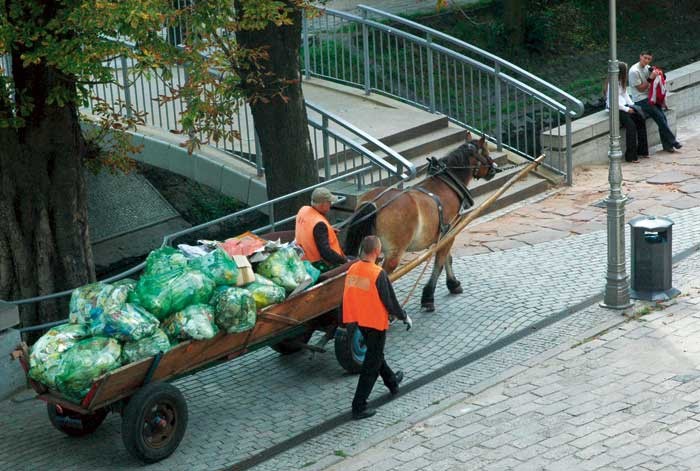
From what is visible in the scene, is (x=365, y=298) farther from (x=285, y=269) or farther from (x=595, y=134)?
(x=595, y=134)

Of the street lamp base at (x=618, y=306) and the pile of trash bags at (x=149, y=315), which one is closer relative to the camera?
the pile of trash bags at (x=149, y=315)

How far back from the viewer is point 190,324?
9.02 meters

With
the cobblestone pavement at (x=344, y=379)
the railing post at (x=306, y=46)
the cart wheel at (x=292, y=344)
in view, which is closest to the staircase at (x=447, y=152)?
the cobblestone pavement at (x=344, y=379)

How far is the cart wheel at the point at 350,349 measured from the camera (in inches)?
411

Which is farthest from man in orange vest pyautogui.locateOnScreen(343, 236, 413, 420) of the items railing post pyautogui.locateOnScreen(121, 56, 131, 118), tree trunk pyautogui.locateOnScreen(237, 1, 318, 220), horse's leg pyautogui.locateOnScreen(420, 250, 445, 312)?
railing post pyautogui.locateOnScreen(121, 56, 131, 118)

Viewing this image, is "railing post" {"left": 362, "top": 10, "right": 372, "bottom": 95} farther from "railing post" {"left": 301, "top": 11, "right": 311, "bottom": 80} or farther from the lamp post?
the lamp post

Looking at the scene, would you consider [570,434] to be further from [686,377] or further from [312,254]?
[312,254]

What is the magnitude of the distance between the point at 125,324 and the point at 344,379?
2635mm

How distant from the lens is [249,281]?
9.67 meters

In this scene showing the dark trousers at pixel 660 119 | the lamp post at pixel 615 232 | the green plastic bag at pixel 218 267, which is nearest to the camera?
the green plastic bag at pixel 218 267

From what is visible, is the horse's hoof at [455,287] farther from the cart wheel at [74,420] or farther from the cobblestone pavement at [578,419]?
the cart wheel at [74,420]

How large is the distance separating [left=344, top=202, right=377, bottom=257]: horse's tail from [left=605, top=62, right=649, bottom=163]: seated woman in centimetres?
774

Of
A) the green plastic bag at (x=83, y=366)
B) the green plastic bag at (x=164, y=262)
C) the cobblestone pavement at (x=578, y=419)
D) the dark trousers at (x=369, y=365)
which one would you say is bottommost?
the cobblestone pavement at (x=578, y=419)

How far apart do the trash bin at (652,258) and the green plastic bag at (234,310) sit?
4.83 metres
